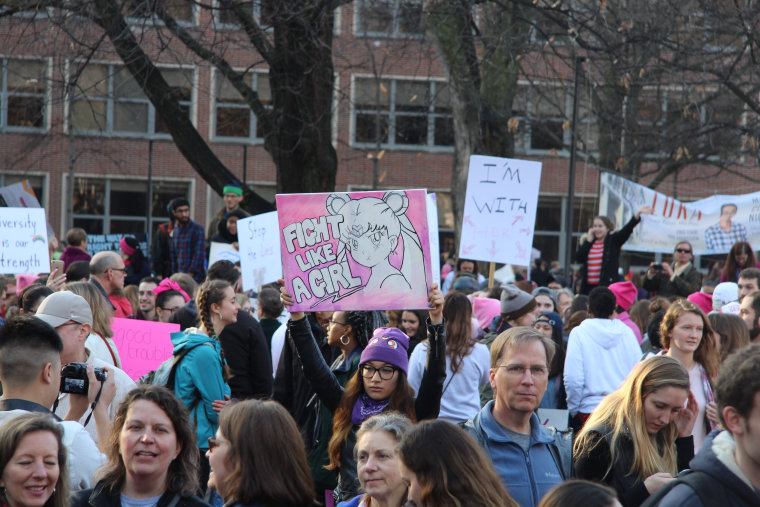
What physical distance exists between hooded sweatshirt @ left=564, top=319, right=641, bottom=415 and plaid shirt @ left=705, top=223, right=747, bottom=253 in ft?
29.7

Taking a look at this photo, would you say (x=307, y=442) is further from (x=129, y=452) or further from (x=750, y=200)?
(x=750, y=200)

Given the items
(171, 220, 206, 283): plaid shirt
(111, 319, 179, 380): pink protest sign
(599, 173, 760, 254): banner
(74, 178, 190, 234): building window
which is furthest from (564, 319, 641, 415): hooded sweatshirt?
(74, 178, 190, 234): building window

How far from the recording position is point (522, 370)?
4070mm

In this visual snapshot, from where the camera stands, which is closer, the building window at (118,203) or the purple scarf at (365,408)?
the purple scarf at (365,408)

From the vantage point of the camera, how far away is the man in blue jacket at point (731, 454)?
8.62ft

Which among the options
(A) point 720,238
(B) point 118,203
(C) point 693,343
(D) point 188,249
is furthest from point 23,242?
(B) point 118,203

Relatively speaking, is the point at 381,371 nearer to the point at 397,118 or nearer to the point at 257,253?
the point at 257,253

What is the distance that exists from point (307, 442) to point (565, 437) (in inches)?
72.2

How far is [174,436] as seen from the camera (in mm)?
3711

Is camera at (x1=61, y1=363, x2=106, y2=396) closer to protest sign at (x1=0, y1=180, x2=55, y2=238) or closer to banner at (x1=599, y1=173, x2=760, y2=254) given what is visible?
banner at (x1=599, y1=173, x2=760, y2=254)

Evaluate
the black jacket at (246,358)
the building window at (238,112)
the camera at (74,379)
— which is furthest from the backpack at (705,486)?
the building window at (238,112)

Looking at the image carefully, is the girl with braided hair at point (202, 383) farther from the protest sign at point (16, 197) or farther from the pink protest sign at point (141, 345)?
the protest sign at point (16, 197)

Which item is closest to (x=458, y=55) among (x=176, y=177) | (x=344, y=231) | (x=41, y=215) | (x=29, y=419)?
(x=41, y=215)

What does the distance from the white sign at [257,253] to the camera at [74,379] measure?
6.01 metres
